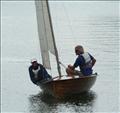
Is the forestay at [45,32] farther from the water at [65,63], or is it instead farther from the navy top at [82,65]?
the navy top at [82,65]

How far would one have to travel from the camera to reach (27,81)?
95.6 ft

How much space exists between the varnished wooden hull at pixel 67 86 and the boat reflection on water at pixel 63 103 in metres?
0.25

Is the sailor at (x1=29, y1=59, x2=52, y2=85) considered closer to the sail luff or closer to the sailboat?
the sailboat

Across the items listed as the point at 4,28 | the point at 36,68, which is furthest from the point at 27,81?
the point at 4,28

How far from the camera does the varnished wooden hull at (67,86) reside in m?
24.1

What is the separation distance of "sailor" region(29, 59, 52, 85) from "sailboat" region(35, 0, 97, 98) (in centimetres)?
35

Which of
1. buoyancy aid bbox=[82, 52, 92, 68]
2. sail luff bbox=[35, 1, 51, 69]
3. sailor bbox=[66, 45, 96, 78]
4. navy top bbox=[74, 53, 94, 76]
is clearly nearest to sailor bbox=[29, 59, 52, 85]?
sailor bbox=[66, 45, 96, 78]

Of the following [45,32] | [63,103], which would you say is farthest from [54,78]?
[45,32]

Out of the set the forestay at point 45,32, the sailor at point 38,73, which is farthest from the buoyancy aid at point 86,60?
the forestay at point 45,32

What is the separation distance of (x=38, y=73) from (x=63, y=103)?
2257 mm

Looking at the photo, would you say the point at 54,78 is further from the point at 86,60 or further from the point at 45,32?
the point at 45,32

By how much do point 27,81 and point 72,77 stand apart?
483 cm

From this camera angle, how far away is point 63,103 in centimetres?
2384

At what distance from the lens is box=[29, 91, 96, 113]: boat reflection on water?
74.4ft
